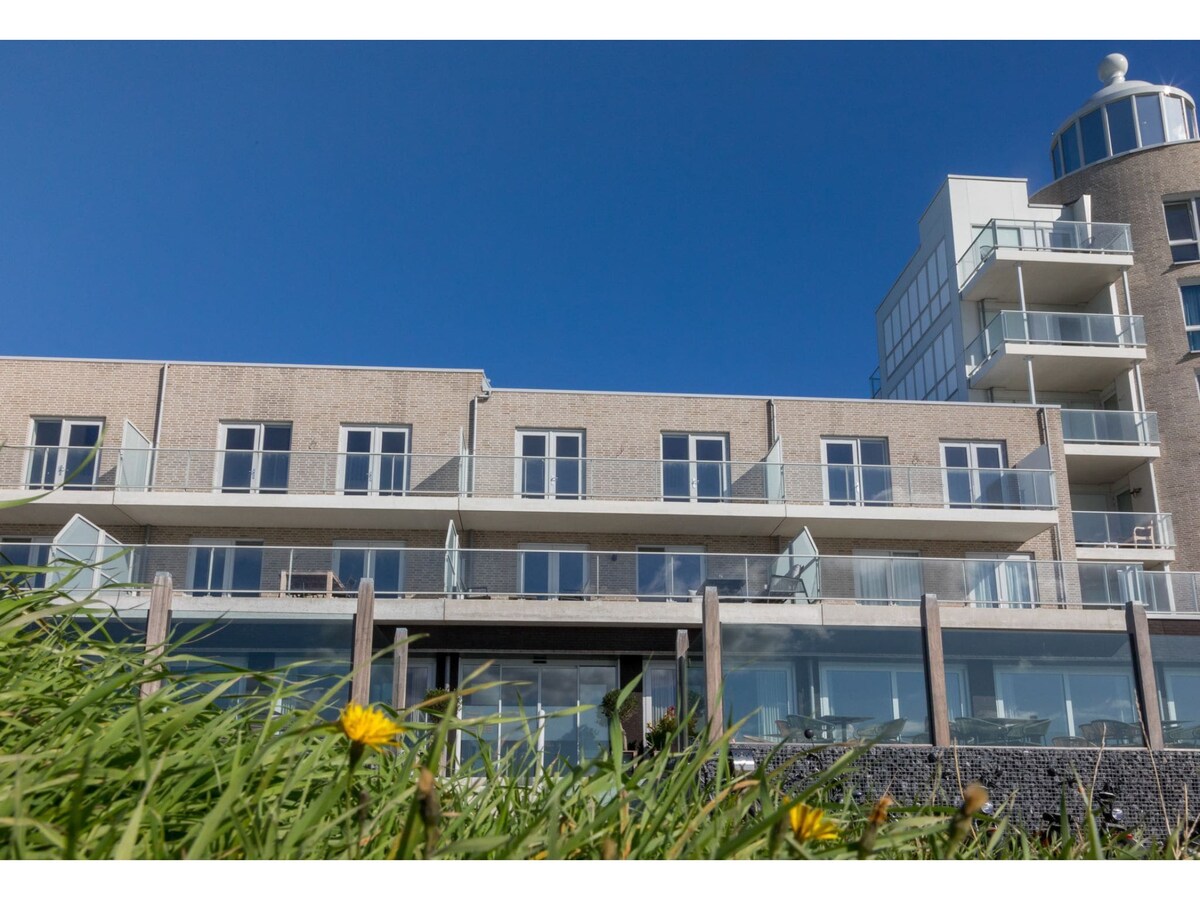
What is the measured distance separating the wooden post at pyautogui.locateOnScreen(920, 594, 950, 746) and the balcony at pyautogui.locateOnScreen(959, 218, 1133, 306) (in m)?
15.2

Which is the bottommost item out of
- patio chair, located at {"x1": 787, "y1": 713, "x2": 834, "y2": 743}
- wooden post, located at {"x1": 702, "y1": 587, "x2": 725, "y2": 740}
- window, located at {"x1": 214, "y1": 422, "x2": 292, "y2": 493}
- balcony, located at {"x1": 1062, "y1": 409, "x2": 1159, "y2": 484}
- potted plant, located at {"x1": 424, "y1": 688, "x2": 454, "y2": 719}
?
potted plant, located at {"x1": 424, "y1": 688, "x2": 454, "y2": 719}

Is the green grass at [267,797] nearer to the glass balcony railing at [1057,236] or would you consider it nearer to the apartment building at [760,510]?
the apartment building at [760,510]

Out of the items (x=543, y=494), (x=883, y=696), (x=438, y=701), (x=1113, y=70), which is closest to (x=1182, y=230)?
(x=1113, y=70)

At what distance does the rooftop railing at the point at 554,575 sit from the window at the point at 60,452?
3062mm

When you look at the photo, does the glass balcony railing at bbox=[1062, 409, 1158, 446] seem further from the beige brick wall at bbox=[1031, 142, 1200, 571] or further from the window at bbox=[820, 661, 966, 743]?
the window at bbox=[820, 661, 966, 743]

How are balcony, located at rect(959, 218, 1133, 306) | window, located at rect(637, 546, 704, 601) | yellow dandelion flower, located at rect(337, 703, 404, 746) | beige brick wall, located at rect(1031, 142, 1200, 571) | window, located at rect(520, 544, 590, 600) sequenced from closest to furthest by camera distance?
yellow dandelion flower, located at rect(337, 703, 404, 746), window, located at rect(520, 544, 590, 600), window, located at rect(637, 546, 704, 601), beige brick wall, located at rect(1031, 142, 1200, 571), balcony, located at rect(959, 218, 1133, 306)

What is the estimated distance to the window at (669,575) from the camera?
70.1 feet

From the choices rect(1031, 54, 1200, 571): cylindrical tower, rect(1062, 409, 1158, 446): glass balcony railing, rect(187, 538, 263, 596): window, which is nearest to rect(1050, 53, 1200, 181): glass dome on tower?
rect(1031, 54, 1200, 571): cylindrical tower

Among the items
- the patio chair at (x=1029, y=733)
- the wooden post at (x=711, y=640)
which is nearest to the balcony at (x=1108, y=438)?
the patio chair at (x=1029, y=733)

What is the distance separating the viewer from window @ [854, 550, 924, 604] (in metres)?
21.2

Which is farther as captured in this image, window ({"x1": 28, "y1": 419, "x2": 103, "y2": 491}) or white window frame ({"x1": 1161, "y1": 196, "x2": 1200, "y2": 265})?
white window frame ({"x1": 1161, "y1": 196, "x2": 1200, "y2": 265})

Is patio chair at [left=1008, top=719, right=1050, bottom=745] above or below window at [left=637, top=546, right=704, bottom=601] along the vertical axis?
below
